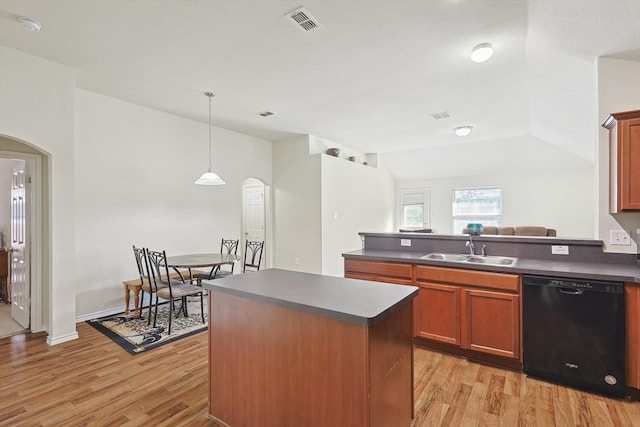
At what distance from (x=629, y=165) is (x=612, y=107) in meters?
0.61

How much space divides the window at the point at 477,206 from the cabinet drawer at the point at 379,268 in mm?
5319

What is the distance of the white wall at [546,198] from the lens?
21.2ft

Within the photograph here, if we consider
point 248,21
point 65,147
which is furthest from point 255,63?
point 65,147

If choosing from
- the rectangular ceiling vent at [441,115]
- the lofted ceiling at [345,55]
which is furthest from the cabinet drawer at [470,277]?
the rectangular ceiling vent at [441,115]

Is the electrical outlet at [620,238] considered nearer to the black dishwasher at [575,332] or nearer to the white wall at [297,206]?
the black dishwasher at [575,332]

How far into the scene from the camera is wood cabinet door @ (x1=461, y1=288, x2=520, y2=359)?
8.28ft

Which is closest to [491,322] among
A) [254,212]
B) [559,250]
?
[559,250]

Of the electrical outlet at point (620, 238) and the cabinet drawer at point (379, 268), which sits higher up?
the electrical outlet at point (620, 238)

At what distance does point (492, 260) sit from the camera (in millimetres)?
2971

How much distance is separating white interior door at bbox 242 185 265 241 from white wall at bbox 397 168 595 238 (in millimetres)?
4617

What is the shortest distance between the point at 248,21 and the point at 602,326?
3411mm

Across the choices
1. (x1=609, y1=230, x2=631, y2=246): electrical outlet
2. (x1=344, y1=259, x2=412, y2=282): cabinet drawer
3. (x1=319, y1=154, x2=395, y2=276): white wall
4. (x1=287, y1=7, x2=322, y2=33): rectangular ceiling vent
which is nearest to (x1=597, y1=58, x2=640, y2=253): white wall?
(x1=609, y1=230, x2=631, y2=246): electrical outlet

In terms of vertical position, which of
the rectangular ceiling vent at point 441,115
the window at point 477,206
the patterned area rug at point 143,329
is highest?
the rectangular ceiling vent at point 441,115

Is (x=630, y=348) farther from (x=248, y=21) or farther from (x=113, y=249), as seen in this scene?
(x=113, y=249)
